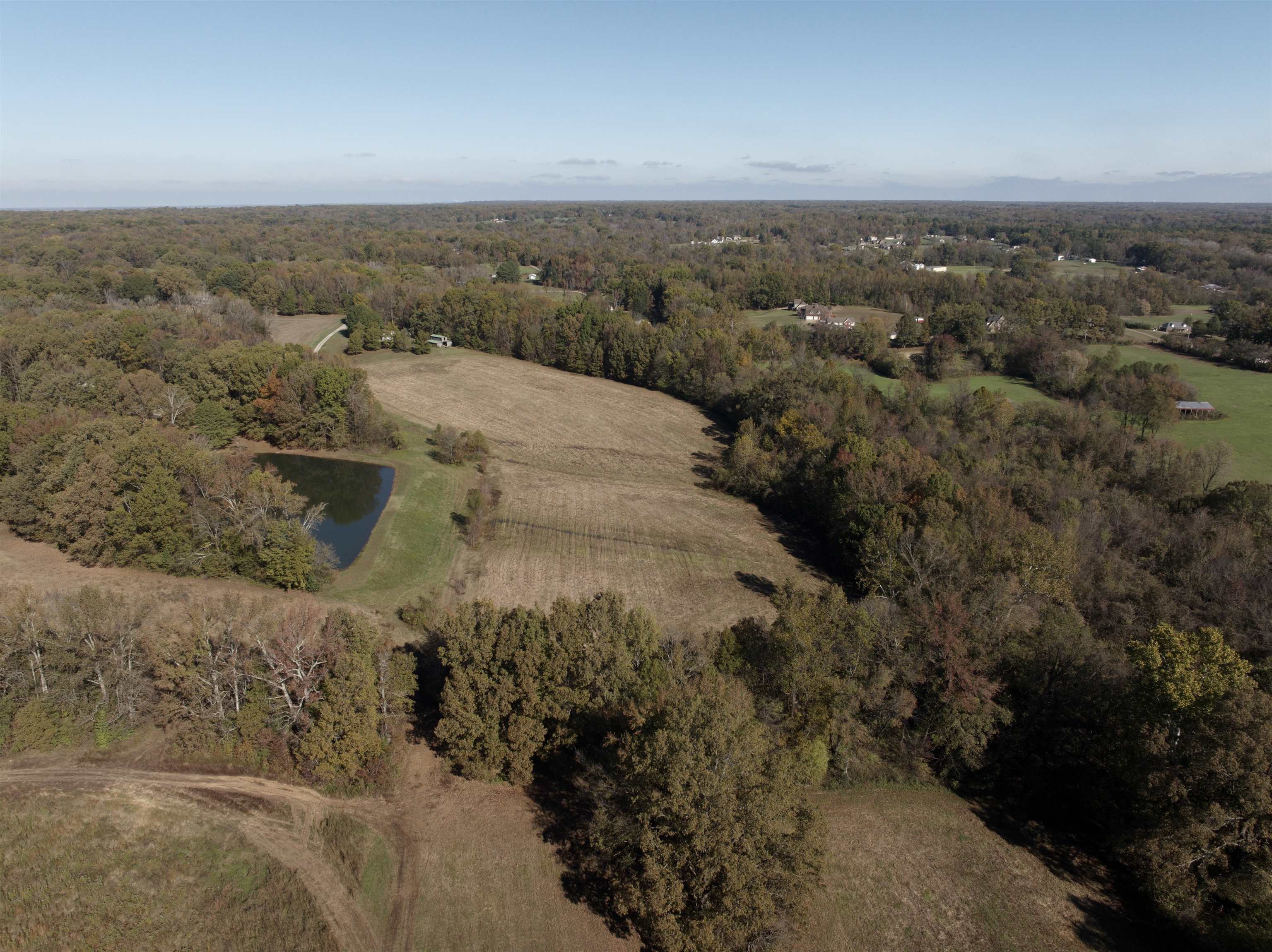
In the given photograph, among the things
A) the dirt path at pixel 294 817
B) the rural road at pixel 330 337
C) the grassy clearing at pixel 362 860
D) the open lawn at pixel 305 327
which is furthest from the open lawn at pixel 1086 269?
the grassy clearing at pixel 362 860

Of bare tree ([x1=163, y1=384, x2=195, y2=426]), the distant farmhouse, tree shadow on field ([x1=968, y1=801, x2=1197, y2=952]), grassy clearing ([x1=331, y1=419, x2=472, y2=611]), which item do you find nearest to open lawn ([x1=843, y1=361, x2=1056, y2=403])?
the distant farmhouse

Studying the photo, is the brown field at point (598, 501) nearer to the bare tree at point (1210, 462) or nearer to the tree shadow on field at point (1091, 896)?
the tree shadow on field at point (1091, 896)

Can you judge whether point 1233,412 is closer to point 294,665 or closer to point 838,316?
point 838,316

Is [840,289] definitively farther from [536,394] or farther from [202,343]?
[202,343]

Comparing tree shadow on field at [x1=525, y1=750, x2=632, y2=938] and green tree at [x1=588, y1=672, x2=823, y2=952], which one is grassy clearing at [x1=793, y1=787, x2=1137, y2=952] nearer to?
green tree at [x1=588, y1=672, x2=823, y2=952]

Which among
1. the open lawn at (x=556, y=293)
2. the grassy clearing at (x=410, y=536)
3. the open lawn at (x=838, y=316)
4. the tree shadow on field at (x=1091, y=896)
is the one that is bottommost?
the tree shadow on field at (x=1091, y=896)

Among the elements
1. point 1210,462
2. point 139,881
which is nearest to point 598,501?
point 139,881
